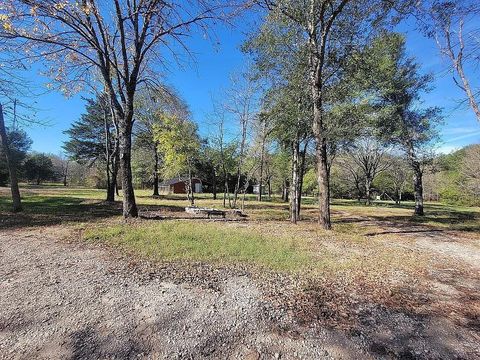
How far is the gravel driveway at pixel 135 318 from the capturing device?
261cm

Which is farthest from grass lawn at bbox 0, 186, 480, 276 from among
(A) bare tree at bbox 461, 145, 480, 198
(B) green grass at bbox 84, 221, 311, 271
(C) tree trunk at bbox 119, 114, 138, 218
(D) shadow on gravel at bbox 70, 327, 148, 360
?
(A) bare tree at bbox 461, 145, 480, 198

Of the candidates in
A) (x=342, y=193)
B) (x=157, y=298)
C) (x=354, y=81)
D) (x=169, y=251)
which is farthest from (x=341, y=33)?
(x=342, y=193)

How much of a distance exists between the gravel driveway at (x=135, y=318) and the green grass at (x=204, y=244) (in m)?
0.94

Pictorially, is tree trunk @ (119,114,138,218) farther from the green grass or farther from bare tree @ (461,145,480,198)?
bare tree @ (461,145,480,198)

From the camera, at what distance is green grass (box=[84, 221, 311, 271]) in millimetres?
5406

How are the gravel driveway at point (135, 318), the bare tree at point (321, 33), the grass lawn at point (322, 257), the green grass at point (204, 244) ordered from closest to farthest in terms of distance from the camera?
the gravel driveway at point (135, 318), the grass lawn at point (322, 257), the green grass at point (204, 244), the bare tree at point (321, 33)

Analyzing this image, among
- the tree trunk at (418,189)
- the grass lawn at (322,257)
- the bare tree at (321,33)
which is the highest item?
the bare tree at (321,33)

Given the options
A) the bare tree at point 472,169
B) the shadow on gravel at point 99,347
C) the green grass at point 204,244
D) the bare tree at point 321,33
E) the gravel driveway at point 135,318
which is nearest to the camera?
the shadow on gravel at point 99,347

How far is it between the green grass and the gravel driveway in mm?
935

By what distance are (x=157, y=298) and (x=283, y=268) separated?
93.5 inches

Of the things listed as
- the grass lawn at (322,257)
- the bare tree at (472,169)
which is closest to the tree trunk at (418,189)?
the grass lawn at (322,257)

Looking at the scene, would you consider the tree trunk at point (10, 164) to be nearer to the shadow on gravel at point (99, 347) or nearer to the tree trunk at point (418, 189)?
the shadow on gravel at point (99, 347)

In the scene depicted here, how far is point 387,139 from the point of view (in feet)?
57.1

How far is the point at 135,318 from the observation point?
3113 millimetres
